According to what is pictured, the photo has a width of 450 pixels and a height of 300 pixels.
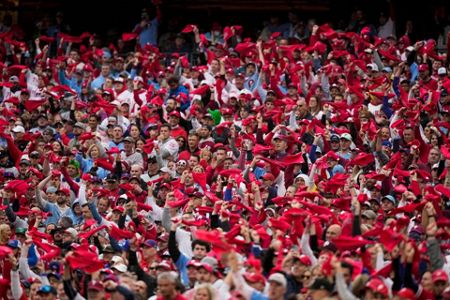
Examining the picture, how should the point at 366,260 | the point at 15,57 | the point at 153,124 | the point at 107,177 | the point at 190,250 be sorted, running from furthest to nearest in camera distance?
the point at 15,57, the point at 153,124, the point at 107,177, the point at 190,250, the point at 366,260

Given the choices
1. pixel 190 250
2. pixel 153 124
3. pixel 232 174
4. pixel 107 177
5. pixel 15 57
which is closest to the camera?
pixel 190 250

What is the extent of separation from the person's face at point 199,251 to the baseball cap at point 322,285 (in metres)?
1.80

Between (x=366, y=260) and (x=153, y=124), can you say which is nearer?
(x=366, y=260)

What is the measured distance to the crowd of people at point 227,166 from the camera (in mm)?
13562

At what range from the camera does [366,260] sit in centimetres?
1355

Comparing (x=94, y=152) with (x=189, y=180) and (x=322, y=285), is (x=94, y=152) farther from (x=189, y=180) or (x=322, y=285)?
(x=322, y=285)

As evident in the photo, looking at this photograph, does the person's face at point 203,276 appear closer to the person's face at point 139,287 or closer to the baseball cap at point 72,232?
the person's face at point 139,287

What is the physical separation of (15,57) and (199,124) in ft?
15.9

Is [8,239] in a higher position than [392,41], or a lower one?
lower

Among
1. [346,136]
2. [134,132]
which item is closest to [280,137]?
[346,136]

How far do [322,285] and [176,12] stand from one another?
1452 centimetres

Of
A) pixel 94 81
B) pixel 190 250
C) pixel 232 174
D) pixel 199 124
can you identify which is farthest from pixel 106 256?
pixel 94 81

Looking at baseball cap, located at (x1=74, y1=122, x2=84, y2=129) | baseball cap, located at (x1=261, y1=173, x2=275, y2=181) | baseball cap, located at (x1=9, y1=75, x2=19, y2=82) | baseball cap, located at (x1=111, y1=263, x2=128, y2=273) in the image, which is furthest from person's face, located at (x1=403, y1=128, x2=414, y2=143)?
baseball cap, located at (x1=9, y1=75, x2=19, y2=82)

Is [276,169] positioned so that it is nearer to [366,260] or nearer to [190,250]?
[190,250]
